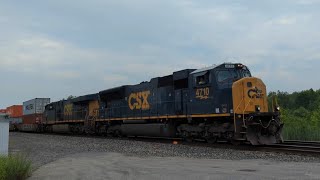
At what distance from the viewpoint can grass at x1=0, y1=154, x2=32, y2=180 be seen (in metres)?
8.16

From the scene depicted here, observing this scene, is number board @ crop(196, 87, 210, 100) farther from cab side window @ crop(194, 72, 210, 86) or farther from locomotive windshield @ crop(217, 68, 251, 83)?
locomotive windshield @ crop(217, 68, 251, 83)

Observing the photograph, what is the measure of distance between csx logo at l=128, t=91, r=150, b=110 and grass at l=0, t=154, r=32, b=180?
49.4ft

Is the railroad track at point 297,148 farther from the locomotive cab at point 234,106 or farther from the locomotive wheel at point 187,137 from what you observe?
the locomotive wheel at point 187,137

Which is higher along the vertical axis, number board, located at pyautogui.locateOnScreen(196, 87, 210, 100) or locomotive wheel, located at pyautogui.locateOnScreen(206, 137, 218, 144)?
number board, located at pyautogui.locateOnScreen(196, 87, 210, 100)

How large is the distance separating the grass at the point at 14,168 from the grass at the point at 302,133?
16.9 m

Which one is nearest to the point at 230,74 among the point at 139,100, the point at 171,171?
the point at 139,100

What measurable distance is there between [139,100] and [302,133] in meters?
→ 9.88

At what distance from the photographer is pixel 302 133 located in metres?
22.2

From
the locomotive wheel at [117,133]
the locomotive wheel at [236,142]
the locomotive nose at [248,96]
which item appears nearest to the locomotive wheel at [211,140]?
the locomotive wheel at [236,142]

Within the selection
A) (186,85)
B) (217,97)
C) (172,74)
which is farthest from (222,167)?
(172,74)

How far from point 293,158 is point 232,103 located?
16.4ft

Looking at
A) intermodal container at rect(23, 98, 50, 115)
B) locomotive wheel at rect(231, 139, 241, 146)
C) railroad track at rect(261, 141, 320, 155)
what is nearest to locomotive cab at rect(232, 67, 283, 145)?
railroad track at rect(261, 141, 320, 155)

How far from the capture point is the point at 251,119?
54.4 ft

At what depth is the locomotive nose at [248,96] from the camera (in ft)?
55.7
